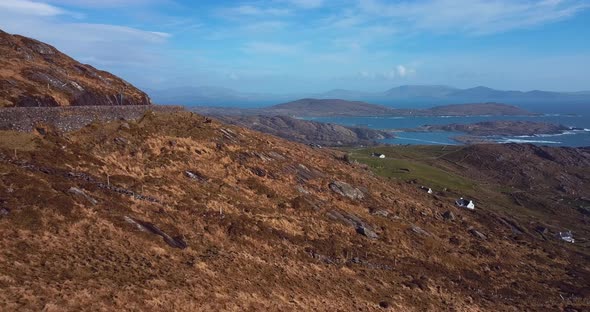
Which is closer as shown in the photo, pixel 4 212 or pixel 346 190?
pixel 4 212

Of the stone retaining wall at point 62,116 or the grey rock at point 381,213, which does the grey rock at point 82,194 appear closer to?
the stone retaining wall at point 62,116

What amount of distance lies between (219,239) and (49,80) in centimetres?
3567

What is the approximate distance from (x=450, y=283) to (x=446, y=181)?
87.4m

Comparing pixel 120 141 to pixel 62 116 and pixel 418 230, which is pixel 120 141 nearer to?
pixel 62 116

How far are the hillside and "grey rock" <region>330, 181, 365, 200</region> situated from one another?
32.6 m

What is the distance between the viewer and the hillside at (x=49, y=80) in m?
47.1

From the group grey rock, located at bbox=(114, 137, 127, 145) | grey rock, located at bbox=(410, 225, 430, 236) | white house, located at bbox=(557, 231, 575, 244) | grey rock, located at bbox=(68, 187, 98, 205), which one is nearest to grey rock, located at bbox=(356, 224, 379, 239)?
grey rock, located at bbox=(410, 225, 430, 236)

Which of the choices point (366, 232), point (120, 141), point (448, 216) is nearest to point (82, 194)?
point (120, 141)

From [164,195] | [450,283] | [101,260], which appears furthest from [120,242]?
[450,283]

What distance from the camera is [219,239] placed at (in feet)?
109

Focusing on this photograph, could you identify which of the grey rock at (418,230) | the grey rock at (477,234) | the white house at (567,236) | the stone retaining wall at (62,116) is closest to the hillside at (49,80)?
the stone retaining wall at (62,116)

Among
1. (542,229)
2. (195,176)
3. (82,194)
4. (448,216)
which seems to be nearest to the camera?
(82,194)

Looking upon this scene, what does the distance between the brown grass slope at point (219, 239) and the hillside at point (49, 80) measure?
9037 millimetres

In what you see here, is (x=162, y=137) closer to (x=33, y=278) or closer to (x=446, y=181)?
(x=33, y=278)
